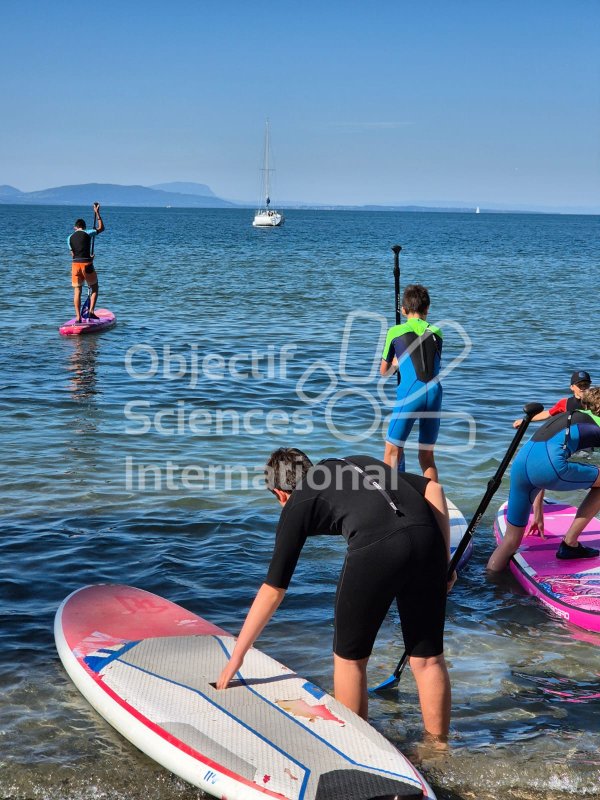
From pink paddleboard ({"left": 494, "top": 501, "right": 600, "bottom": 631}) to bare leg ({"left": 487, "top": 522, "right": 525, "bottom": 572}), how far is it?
81mm

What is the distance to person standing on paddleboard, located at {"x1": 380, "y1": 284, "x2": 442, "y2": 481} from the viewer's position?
7.56 metres

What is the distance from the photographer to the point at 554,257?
61812mm

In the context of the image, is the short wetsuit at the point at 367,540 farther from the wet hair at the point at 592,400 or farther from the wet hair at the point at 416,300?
the wet hair at the point at 416,300

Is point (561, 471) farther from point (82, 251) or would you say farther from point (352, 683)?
point (82, 251)

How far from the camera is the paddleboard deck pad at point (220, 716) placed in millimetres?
3920

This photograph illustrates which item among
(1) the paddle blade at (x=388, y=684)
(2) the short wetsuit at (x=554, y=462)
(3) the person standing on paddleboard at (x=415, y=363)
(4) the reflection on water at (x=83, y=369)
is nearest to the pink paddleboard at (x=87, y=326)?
(4) the reflection on water at (x=83, y=369)

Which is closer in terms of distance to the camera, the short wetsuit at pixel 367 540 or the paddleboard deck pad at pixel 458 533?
the short wetsuit at pixel 367 540

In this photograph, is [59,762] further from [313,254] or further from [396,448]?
[313,254]

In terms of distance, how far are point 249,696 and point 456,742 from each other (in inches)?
45.2

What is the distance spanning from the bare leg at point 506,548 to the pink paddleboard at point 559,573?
81 millimetres

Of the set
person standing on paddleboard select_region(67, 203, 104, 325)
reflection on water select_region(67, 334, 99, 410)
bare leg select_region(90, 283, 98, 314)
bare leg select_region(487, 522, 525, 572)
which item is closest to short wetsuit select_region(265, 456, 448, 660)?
bare leg select_region(487, 522, 525, 572)

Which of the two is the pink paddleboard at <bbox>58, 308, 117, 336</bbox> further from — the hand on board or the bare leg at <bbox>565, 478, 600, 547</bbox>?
the hand on board

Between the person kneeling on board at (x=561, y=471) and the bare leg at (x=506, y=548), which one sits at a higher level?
the person kneeling on board at (x=561, y=471)

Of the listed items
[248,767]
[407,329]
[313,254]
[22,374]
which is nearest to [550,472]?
[407,329]
